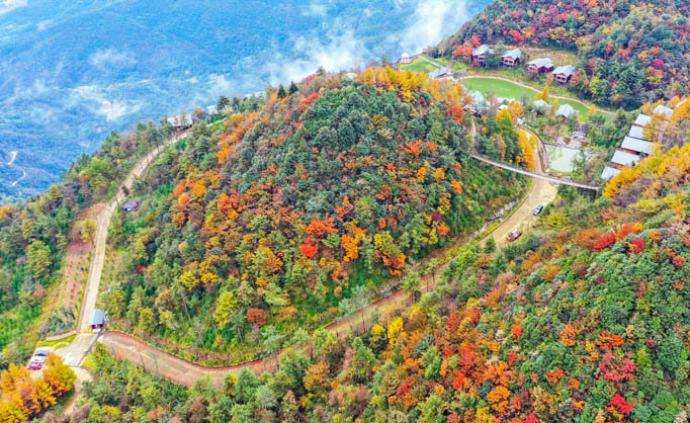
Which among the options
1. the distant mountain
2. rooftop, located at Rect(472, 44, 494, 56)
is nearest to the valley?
rooftop, located at Rect(472, 44, 494, 56)

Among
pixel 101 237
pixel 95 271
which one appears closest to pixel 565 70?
pixel 101 237

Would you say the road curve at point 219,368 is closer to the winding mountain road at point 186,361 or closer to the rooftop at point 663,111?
the winding mountain road at point 186,361

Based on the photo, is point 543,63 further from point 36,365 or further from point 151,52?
point 151,52

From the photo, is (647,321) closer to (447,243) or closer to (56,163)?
Result: (447,243)

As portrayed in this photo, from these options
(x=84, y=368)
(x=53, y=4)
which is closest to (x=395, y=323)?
(x=84, y=368)

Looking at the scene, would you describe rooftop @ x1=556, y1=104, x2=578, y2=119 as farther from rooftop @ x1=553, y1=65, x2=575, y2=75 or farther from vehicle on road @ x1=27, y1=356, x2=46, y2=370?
vehicle on road @ x1=27, y1=356, x2=46, y2=370
